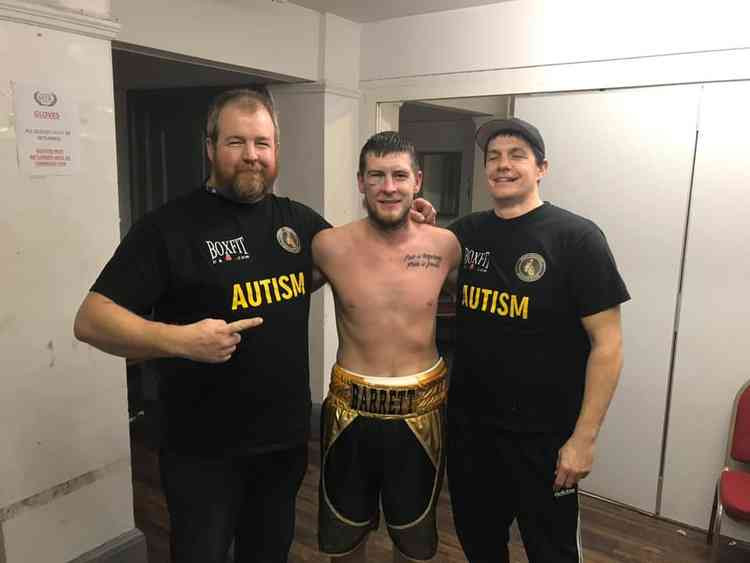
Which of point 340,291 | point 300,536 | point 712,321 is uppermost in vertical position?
point 340,291

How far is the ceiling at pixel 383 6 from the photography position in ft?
10.2

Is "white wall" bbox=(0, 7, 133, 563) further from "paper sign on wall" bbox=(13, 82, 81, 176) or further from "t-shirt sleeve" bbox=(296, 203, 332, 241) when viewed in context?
"t-shirt sleeve" bbox=(296, 203, 332, 241)

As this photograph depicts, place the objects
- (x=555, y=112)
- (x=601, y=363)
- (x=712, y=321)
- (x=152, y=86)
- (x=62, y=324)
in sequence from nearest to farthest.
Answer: (x=601, y=363) < (x=62, y=324) < (x=712, y=321) < (x=555, y=112) < (x=152, y=86)

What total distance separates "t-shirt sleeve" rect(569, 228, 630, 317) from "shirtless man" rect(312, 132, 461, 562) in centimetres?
41

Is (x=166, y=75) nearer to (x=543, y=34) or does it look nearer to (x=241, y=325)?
(x=543, y=34)

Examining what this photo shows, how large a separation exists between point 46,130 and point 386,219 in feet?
3.58

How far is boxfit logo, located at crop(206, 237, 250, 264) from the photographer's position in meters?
1.63

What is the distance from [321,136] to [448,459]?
2.03 meters

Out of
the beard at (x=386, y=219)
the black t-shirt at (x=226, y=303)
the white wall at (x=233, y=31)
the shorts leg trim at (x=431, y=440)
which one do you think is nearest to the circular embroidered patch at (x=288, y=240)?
the black t-shirt at (x=226, y=303)

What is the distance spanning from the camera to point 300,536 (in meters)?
2.76

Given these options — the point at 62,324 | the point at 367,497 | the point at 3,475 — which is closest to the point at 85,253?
the point at 62,324

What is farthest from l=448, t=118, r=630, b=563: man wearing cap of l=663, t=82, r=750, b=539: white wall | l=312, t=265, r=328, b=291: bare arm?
l=663, t=82, r=750, b=539: white wall

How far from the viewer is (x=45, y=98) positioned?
6.42 ft

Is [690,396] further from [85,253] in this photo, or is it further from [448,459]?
[85,253]
